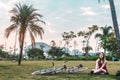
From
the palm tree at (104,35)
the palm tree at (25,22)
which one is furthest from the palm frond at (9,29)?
the palm tree at (104,35)

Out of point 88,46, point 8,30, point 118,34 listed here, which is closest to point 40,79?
point 118,34

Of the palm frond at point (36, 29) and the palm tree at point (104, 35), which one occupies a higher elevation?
the palm tree at point (104, 35)

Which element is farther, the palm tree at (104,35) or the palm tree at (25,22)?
the palm tree at (104,35)

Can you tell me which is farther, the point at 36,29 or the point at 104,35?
the point at 104,35

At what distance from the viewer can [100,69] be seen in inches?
950

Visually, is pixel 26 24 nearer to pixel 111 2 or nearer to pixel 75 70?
A: pixel 75 70

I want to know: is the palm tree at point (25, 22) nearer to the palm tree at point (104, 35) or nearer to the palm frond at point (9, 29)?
the palm frond at point (9, 29)

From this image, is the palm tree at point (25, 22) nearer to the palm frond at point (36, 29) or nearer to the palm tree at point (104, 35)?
the palm frond at point (36, 29)

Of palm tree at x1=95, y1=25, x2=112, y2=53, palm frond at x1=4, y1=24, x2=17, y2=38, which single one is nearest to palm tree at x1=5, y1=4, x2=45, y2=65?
palm frond at x1=4, y1=24, x2=17, y2=38

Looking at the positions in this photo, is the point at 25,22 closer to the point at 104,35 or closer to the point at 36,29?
the point at 36,29

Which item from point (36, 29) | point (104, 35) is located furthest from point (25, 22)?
point (104, 35)

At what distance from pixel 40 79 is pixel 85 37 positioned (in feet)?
396

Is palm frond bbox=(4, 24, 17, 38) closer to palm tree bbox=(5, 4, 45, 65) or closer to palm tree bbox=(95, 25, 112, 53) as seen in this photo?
palm tree bbox=(5, 4, 45, 65)

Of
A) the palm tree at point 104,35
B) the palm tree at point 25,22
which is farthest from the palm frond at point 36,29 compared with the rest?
the palm tree at point 104,35
